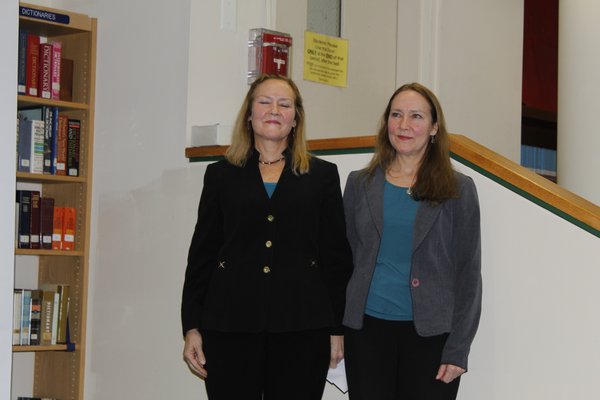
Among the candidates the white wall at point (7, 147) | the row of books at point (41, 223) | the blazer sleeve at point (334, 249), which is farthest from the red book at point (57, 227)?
the white wall at point (7, 147)

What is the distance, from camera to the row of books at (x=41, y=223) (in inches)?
176

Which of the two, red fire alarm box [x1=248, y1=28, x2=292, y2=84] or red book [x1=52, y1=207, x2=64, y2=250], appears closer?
red fire alarm box [x1=248, y1=28, x2=292, y2=84]

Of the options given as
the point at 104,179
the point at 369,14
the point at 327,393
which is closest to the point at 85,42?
the point at 104,179

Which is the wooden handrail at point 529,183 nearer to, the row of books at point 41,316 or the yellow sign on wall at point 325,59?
the yellow sign on wall at point 325,59

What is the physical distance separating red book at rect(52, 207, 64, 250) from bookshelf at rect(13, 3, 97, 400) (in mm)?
63

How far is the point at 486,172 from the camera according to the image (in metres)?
3.14

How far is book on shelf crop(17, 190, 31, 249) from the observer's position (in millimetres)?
4469

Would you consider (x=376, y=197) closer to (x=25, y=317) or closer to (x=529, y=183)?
(x=529, y=183)

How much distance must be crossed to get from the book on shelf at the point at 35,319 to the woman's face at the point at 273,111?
198 cm

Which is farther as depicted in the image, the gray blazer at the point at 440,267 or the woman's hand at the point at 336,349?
the woman's hand at the point at 336,349

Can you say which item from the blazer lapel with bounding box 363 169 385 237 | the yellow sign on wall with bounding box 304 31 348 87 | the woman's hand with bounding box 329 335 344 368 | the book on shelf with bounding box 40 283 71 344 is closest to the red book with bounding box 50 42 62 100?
the book on shelf with bounding box 40 283 71 344

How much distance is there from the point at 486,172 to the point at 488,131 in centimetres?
256

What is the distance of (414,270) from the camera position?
282cm

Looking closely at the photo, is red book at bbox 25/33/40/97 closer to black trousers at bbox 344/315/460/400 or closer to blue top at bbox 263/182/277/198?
blue top at bbox 263/182/277/198
